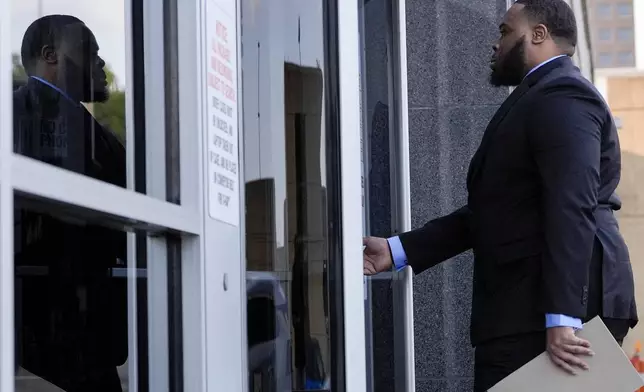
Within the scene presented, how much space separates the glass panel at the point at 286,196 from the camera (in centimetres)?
199

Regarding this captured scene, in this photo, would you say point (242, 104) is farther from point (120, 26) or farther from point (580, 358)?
point (580, 358)

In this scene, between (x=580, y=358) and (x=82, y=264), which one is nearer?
(x=82, y=264)

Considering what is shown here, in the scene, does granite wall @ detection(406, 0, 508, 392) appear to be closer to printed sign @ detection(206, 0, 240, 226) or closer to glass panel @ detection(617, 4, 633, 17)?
printed sign @ detection(206, 0, 240, 226)

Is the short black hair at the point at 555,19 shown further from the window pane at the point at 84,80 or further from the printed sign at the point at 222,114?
the window pane at the point at 84,80

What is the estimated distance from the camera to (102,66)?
1.66 meters

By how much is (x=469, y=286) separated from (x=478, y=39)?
37.6 inches

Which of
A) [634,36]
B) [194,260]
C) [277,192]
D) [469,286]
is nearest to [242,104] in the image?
[277,192]

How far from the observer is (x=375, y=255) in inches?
126

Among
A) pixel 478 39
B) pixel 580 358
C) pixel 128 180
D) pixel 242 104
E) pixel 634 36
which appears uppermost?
pixel 634 36

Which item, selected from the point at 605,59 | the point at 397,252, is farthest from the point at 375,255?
the point at 605,59

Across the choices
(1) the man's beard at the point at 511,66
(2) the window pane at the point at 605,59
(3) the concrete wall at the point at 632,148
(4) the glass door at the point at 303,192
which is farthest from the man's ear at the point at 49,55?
(2) the window pane at the point at 605,59

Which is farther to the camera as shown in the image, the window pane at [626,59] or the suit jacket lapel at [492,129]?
the window pane at [626,59]

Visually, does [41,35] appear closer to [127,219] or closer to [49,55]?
[49,55]

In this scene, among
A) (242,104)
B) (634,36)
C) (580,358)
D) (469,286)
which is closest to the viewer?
(242,104)
